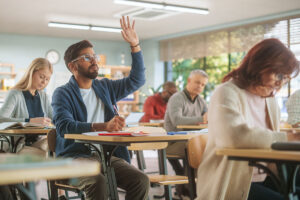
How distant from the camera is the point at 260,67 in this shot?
175 cm

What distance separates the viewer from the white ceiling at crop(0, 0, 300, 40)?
25.7ft

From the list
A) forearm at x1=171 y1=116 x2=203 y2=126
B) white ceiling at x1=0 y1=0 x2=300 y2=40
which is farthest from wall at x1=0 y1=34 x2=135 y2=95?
forearm at x1=171 y1=116 x2=203 y2=126

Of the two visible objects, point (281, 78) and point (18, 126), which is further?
point (18, 126)

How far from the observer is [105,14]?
29.1 feet

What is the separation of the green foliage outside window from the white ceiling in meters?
0.88

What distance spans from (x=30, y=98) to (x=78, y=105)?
1486 millimetres

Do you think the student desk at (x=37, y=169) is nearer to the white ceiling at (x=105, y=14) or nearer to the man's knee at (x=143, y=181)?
the man's knee at (x=143, y=181)

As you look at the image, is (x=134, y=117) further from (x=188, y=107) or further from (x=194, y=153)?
(x=194, y=153)

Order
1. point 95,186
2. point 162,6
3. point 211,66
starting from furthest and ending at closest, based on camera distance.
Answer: point 211,66 → point 162,6 → point 95,186

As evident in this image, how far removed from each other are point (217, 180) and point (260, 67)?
1.66 feet

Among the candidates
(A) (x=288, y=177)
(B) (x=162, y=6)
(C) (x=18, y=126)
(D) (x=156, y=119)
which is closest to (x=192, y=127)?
(C) (x=18, y=126)

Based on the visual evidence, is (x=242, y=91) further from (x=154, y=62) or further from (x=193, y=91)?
(x=154, y=62)

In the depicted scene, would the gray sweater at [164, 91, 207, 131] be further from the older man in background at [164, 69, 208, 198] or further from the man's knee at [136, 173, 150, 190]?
the man's knee at [136, 173, 150, 190]

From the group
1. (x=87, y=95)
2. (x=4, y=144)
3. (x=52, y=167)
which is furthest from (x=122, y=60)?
(x=52, y=167)
